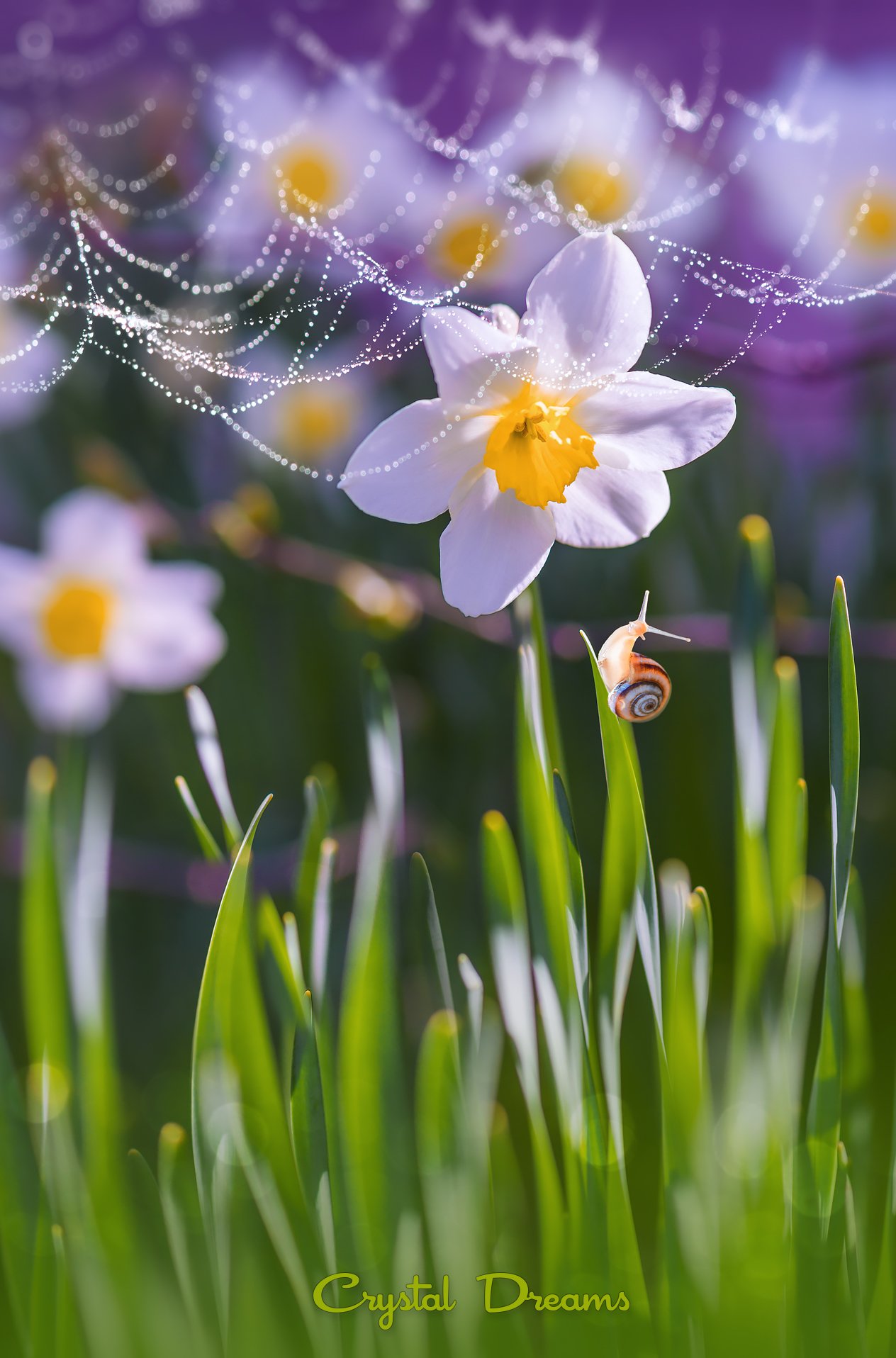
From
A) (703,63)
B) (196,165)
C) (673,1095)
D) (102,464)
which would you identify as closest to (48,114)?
(196,165)

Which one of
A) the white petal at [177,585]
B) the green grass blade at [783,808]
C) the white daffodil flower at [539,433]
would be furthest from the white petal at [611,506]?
the white petal at [177,585]

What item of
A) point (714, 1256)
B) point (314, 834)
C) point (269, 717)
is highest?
point (269, 717)

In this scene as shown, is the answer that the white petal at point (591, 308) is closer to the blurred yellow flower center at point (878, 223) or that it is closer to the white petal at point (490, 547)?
the white petal at point (490, 547)

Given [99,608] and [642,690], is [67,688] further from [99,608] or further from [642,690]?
[642,690]

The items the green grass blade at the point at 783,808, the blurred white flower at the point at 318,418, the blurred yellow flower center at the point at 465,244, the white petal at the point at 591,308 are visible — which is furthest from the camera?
the blurred white flower at the point at 318,418

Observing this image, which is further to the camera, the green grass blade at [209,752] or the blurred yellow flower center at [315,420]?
the blurred yellow flower center at [315,420]

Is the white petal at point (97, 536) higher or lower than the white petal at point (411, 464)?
higher

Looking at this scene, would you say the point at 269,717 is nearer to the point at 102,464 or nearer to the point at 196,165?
the point at 102,464

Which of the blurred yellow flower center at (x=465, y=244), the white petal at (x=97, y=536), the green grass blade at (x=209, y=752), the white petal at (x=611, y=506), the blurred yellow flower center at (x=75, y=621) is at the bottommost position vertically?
the green grass blade at (x=209, y=752)
